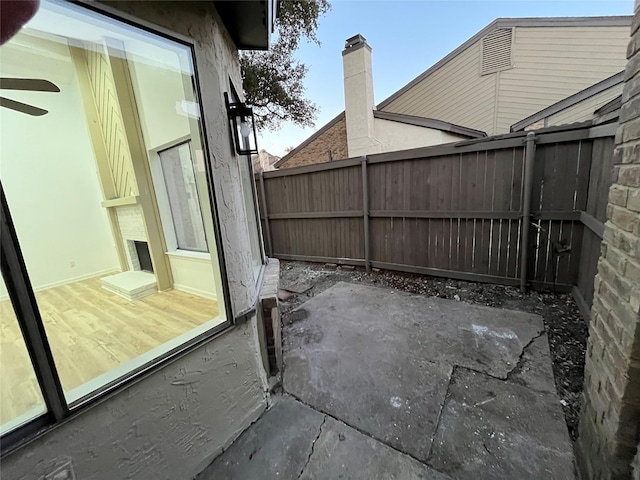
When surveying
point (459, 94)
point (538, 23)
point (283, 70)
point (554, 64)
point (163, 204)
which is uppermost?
point (538, 23)

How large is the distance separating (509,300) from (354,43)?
6825mm

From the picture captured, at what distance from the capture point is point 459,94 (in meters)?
7.30

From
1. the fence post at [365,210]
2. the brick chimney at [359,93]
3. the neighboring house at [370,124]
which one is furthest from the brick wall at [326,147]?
the fence post at [365,210]

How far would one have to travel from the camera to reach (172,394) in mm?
1394

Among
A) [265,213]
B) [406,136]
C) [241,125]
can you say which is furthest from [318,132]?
[241,125]

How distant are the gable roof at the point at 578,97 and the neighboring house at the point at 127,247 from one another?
6.29 m

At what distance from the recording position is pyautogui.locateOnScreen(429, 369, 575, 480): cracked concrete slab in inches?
55.6

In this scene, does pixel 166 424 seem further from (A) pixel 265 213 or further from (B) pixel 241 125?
(A) pixel 265 213

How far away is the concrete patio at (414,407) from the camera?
1.48m

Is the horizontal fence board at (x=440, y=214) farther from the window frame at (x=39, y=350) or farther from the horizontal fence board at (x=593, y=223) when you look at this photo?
the window frame at (x=39, y=350)

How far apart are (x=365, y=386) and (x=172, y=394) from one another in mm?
1337

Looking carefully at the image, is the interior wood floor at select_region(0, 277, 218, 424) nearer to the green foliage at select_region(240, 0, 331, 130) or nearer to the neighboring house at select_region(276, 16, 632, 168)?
the green foliage at select_region(240, 0, 331, 130)

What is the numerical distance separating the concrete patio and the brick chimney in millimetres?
5426

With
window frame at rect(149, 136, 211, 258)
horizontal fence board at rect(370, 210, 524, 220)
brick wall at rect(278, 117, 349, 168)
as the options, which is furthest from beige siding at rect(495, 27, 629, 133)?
window frame at rect(149, 136, 211, 258)
